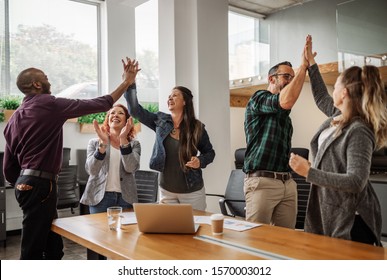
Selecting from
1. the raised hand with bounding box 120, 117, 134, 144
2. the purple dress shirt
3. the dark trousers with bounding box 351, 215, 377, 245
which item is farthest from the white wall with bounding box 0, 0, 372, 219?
the dark trousers with bounding box 351, 215, 377, 245

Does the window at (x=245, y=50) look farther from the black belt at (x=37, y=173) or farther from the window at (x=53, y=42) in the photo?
the black belt at (x=37, y=173)

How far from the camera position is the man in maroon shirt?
2.16 meters

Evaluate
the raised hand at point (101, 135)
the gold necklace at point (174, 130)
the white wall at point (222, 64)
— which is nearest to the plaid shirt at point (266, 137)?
the gold necklace at point (174, 130)

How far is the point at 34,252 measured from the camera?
217 centimetres

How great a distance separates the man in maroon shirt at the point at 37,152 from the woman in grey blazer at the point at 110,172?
1.12ft

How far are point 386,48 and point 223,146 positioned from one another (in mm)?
2408

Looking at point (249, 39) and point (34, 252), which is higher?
point (249, 39)

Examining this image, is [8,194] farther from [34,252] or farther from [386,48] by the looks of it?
[386,48]

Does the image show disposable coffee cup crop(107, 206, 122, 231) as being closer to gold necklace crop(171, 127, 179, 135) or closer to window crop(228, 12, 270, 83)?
gold necklace crop(171, 127, 179, 135)

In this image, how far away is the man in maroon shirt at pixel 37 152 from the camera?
2.16 meters

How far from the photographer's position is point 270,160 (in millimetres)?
2309

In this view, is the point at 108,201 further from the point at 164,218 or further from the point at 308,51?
the point at 308,51

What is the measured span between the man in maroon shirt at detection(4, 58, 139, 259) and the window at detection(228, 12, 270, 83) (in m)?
4.96
